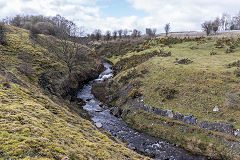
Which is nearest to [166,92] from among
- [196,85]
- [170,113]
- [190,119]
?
[170,113]

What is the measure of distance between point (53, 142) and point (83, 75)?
30703 millimetres

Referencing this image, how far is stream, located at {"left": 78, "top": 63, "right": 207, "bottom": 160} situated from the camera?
1547cm

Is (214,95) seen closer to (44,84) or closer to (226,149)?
(226,149)

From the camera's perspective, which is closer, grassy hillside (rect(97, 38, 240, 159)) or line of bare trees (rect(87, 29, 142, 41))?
grassy hillside (rect(97, 38, 240, 159))

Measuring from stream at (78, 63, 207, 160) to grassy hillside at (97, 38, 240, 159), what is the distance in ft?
3.14

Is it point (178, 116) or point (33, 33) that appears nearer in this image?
point (178, 116)

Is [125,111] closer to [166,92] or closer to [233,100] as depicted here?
[166,92]

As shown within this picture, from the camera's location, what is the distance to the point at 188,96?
853 inches

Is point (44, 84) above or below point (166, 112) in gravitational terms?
above

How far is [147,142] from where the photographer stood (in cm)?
1756

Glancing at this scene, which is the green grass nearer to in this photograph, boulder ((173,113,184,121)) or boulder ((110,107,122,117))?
boulder ((173,113,184,121))

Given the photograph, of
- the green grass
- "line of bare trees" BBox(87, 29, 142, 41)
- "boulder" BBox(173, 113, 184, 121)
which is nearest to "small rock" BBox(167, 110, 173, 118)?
"boulder" BBox(173, 113, 184, 121)

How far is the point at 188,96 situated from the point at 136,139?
9.96 m

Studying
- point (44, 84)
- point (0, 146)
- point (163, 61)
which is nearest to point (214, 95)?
point (163, 61)
